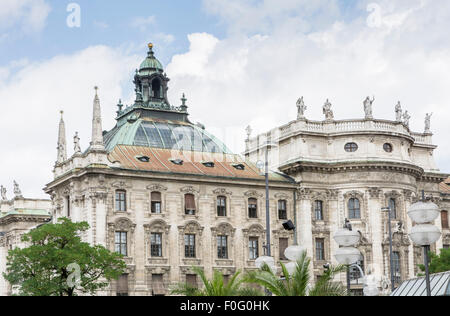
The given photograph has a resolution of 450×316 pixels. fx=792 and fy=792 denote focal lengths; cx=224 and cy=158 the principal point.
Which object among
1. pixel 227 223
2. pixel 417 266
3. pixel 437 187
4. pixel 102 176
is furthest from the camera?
pixel 437 187

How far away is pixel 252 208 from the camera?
78.0 metres

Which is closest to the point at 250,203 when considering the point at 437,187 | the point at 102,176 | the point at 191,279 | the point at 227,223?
the point at 227,223

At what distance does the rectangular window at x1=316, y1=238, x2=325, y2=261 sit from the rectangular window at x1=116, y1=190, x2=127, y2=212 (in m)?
20.3

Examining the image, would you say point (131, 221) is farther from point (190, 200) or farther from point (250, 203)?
point (250, 203)

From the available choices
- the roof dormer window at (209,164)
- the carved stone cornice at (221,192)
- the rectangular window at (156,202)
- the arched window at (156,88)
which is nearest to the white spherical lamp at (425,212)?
the rectangular window at (156,202)

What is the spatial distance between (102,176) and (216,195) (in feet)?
38.0

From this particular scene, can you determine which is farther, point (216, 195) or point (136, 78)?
point (136, 78)

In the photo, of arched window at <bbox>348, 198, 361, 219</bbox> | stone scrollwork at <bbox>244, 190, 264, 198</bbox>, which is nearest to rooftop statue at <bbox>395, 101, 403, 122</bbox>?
arched window at <bbox>348, 198, 361, 219</bbox>

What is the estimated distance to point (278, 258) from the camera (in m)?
77.6

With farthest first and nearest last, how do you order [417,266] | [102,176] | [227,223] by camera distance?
1. [417,266]
2. [227,223]
3. [102,176]

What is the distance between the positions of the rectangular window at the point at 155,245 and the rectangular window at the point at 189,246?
2597 mm

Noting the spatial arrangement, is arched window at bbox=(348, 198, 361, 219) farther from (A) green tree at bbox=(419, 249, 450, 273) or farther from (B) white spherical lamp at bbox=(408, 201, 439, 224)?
(B) white spherical lamp at bbox=(408, 201, 439, 224)

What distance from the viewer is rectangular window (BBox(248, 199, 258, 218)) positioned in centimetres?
7775

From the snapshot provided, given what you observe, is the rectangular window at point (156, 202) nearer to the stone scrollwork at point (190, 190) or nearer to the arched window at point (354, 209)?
the stone scrollwork at point (190, 190)
